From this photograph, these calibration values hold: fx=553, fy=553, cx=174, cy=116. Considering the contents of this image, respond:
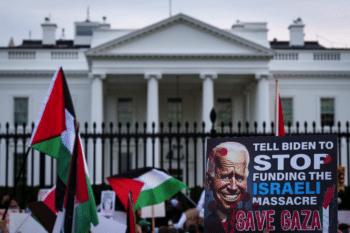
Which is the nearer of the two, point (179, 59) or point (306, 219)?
point (306, 219)

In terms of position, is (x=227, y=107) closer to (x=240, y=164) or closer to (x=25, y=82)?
(x=25, y=82)

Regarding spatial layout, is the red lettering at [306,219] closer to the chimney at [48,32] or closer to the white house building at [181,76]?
the white house building at [181,76]

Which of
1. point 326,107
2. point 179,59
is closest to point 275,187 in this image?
point 179,59

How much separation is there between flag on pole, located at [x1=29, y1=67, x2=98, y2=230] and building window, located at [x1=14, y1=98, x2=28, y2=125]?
30143 millimetres

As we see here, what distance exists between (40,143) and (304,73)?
3102 cm

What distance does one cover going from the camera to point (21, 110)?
117ft

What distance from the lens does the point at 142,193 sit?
7203 millimetres

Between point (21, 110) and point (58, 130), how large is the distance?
100 ft

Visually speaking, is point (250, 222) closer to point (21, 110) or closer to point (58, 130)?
point (58, 130)

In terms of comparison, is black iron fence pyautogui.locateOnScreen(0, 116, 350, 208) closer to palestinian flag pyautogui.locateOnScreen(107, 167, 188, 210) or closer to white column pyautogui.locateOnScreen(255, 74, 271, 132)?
palestinian flag pyautogui.locateOnScreen(107, 167, 188, 210)

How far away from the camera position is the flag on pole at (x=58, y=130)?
247 inches

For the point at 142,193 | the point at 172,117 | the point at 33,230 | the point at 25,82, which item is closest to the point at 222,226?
the point at 142,193

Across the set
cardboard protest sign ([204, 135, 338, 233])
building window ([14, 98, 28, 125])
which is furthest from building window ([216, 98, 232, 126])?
cardboard protest sign ([204, 135, 338, 233])

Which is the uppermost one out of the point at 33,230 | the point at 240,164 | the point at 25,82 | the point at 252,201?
the point at 25,82
